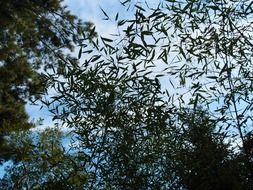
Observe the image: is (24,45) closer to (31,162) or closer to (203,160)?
(31,162)

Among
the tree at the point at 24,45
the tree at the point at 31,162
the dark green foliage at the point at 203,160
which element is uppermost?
the tree at the point at 24,45

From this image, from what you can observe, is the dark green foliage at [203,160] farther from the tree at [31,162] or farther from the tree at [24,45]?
the tree at [24,45]

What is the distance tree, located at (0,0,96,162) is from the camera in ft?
40.9

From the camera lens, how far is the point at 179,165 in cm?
484

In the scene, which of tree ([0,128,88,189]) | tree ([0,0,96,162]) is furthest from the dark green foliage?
tree ([0,0,96,162])

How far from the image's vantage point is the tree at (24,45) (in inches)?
491

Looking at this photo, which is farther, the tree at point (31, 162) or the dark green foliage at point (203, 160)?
the tree at point (31, 162)

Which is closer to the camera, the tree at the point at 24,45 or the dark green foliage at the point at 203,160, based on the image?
the dark green foliage at the point at 203,160

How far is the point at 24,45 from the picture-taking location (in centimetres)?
1339

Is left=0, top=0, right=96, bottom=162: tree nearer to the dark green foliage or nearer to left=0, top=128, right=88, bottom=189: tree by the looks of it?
left=0, top=128, right=88, bottom=189: tree

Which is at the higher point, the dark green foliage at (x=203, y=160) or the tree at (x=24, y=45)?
the tree at (x=24, y=45)

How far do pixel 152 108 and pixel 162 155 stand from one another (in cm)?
78

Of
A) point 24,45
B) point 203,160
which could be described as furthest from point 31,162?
point 203,160

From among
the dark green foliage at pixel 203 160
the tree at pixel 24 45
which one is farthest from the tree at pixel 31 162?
the dark green foliage at pixel 203 160
